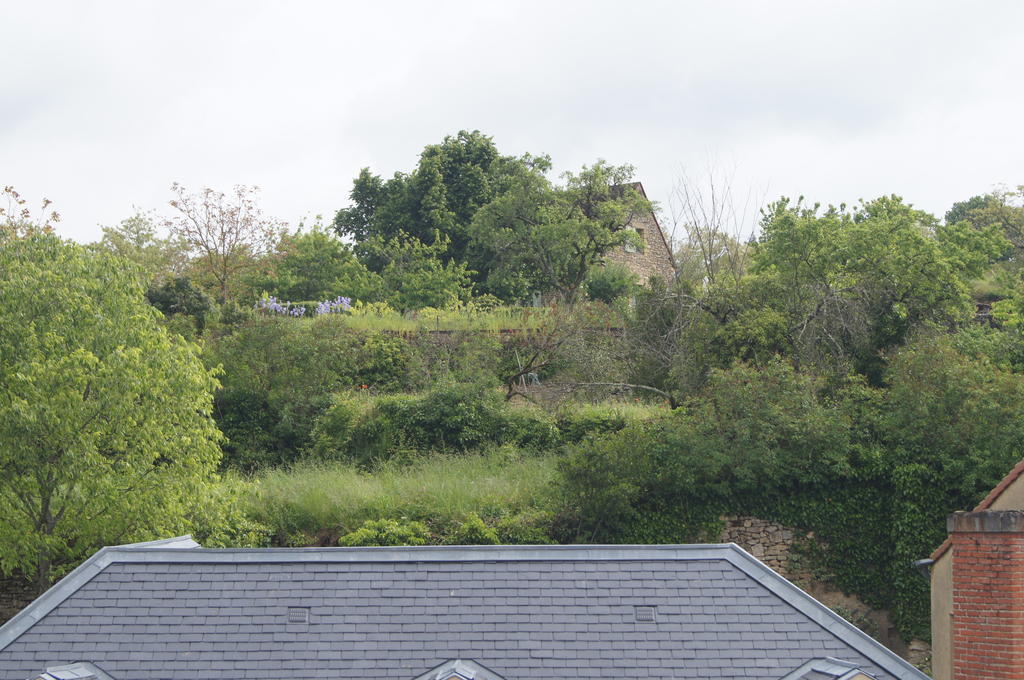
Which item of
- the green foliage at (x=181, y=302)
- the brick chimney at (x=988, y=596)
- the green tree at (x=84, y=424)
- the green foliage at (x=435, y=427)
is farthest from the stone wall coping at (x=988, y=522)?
the green foliage at (x=181, y=302)

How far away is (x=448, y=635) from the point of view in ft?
40.0

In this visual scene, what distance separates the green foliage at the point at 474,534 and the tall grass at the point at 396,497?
2.00 ft

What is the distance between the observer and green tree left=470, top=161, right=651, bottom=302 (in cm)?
3831

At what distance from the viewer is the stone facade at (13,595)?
2261cm

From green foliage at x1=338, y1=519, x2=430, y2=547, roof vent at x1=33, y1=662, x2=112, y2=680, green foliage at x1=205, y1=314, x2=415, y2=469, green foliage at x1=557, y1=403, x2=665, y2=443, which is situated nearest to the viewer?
roof vent at x1=33, y1=662, x2=112, y2=680

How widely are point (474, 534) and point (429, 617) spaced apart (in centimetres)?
960

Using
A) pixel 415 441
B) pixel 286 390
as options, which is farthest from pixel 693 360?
pixel 286 390

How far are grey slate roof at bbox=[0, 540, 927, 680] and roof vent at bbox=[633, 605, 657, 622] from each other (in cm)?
5

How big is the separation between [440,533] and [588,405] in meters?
6.17

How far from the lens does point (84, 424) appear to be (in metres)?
19.6

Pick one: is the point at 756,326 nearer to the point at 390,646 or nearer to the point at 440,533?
the point at 440,533

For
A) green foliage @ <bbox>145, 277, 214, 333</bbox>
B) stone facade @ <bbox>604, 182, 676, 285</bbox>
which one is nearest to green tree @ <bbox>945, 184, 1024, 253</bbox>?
stone facade @ <bbox>604, 182, 676, 285</bbox>

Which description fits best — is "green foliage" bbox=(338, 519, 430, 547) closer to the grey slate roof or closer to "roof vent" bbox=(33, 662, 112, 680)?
the grey slate roof

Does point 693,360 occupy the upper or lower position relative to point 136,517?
upper
